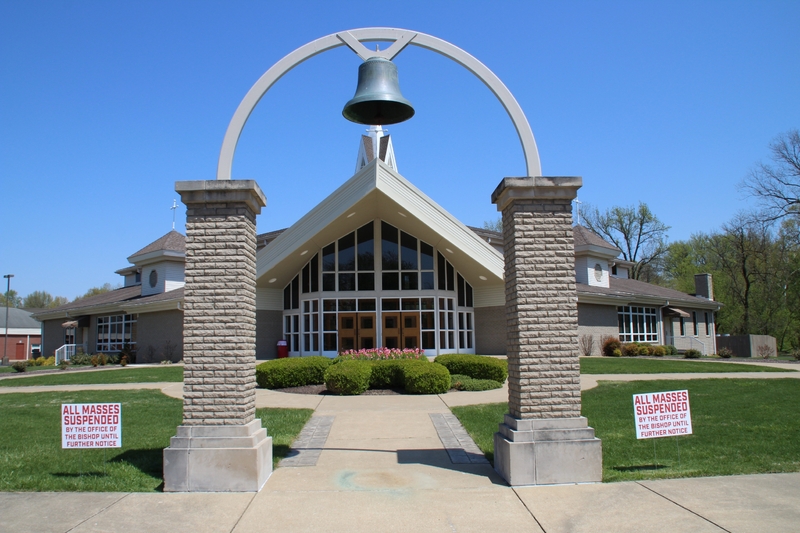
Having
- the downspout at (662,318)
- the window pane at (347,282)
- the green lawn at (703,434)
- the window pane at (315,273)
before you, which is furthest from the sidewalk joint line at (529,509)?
the downspout at (662,318)

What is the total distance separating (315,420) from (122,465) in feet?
13.9

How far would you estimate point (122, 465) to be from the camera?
7.46 m

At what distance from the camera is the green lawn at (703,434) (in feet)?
23.4

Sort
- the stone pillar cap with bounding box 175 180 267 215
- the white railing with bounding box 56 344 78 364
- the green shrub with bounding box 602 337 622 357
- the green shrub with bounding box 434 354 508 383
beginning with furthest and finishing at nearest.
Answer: the white railing with bounding box 56 344 78 364 → the green shrub with bounding box 602 337 622 357 → the green shrub with bounding box 434 354 508 383 → the stone pillar cap with bounding box 175 180 267 215

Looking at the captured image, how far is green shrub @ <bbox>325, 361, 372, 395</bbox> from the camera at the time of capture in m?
15.0

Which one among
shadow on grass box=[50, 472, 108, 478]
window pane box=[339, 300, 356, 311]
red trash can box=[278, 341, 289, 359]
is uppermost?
window pane box=[339, 300, 356, 311]

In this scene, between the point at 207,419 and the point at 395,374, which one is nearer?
the point at 207,419

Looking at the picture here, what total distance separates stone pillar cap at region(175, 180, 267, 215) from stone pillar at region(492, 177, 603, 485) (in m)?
3.09

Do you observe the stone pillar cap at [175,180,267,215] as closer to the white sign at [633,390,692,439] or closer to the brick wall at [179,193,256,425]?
the brick wall at [179,193,256,425]

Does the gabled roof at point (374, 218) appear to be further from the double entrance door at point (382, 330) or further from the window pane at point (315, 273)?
the double entrance door at point (382, 330)

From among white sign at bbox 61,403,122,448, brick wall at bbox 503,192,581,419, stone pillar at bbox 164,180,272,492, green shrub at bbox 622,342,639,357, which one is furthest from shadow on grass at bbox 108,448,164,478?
green shrub at bbox 622,342,639,357

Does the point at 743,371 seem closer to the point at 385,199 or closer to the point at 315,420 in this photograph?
the point at 385,199

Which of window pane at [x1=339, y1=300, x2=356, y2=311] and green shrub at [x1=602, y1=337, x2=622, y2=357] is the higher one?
window pane at [x1=339, y1=300, x2=356, y2=311]

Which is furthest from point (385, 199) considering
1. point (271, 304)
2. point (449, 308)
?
point (271, 304)
